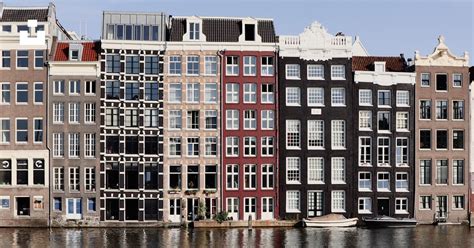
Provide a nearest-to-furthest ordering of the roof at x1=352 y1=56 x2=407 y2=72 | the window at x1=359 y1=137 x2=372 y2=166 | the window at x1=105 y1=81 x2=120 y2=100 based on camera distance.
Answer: the window at x1=105 y1=81 x2=120 y2=100, the window at x1=359 y1=137 x2=372 y2=166, the roof at x1=352 y1=56 x2=407 y2=72

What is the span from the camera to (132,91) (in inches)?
2972

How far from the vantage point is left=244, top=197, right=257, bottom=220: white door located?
75875 mm

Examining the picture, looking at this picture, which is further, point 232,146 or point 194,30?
point 194,30

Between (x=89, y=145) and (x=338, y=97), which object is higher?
(x=338, y=97)

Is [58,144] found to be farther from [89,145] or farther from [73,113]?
[73,113]

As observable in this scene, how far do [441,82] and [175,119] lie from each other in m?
24.9

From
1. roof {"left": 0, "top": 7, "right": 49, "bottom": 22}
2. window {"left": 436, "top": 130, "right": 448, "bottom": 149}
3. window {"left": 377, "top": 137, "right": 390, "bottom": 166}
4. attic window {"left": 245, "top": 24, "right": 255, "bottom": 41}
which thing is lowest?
window {"left": 377, "top": 137, "right": 390, "bottom": 166}

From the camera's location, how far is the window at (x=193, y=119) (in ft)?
251

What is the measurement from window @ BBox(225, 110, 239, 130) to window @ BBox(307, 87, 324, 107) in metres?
6.71

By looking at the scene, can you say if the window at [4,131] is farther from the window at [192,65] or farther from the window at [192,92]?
the window at [192,65]

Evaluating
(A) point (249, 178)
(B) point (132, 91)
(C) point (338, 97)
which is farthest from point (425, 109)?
(B) point (132, 91)

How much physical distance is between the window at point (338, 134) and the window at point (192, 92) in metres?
12.4

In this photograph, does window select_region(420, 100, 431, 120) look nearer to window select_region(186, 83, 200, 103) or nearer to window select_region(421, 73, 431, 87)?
window select_region(421, 73, 431, 87)

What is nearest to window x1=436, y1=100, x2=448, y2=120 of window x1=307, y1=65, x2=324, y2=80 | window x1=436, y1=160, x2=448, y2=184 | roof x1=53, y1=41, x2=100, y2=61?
window x1=436, y1=160, x2=448, y2=184
